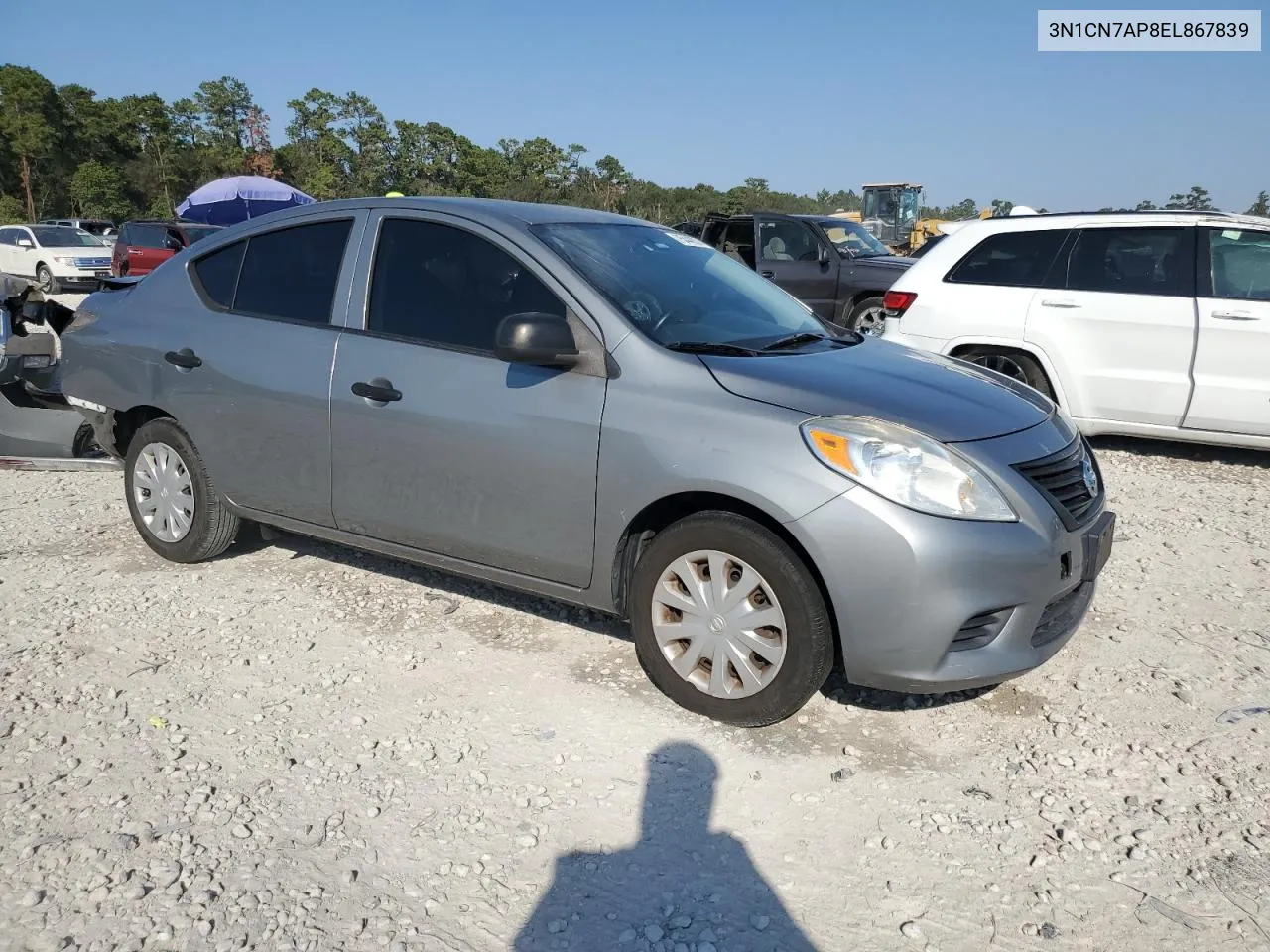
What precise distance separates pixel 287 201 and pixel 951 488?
2743 cm

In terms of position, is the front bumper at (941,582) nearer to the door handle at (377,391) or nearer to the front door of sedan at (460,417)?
the front door of sedan at (460,417)

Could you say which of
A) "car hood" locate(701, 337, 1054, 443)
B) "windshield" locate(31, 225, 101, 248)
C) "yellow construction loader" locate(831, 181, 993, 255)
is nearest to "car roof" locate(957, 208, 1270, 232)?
"car hood" locate(701, 337, 1054, 443)

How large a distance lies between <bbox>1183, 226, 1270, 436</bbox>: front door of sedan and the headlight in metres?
4.43

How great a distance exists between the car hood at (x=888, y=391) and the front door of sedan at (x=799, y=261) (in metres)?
8.57

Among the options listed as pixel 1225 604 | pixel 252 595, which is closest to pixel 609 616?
pixel 252 595

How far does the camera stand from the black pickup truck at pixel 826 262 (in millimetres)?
12047

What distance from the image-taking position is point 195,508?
4.64 m

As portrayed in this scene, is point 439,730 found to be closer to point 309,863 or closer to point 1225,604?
point 309,863

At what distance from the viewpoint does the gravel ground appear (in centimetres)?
245

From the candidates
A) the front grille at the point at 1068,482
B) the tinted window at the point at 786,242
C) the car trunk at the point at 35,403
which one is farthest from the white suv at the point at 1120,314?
the car trunk at the point at 35,403

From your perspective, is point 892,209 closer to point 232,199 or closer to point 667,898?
point 232,199

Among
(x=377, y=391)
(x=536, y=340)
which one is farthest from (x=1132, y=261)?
(x=377, y=391)

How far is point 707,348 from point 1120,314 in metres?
4.57

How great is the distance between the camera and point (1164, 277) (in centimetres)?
679
